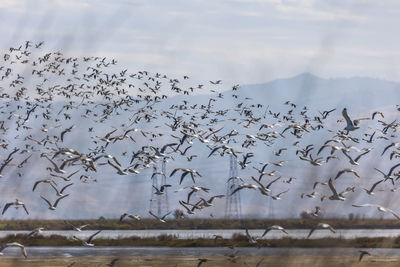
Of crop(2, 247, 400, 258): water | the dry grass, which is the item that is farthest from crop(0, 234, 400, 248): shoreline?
the dry grass

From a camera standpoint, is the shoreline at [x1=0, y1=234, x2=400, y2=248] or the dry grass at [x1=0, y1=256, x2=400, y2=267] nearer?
the dry grass at [x1=0, y1=256, x2=400, y2=267]

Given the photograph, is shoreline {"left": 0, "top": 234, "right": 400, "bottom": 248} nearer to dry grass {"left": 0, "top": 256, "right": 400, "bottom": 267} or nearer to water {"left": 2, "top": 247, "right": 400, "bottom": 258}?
water {"left": 2, "top": 247, "right": 400, "bottom": 258}

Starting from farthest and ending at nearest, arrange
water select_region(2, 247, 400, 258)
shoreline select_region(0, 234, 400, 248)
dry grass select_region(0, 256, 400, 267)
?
shoreline select_region(0, 234, 400, 248), water select_region(2, 247, 400, 258), dry grass select_region(0, 256, 400, 267)

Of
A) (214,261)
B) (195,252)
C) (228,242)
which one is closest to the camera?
(214,261)

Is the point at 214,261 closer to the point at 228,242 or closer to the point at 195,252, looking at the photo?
the point at 195,252

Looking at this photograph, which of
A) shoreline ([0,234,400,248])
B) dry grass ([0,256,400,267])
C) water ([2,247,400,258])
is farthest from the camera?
shoreline ([0,234,400,248])

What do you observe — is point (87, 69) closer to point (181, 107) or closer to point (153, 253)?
point (181, 107)

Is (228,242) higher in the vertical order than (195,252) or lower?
higher

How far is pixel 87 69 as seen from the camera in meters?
76.4

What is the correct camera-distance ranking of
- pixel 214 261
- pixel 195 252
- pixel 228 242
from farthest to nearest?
pixel 228 242, pixel 195 252, pixel 214 261

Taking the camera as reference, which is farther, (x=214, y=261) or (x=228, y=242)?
(x=228, y=242)

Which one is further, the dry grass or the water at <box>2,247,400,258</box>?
the water at <box>2,247,400,258</box>

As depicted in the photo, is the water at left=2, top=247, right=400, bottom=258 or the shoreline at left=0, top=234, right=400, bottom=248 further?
the shoreline at left=0, top=234, right=400, bottom=248

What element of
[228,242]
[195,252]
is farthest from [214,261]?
[228,242]
